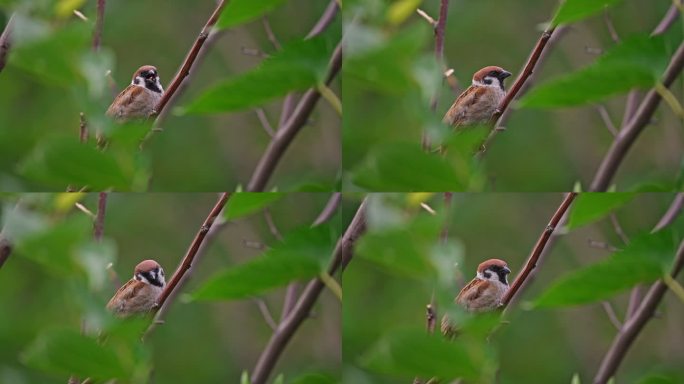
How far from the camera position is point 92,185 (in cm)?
244

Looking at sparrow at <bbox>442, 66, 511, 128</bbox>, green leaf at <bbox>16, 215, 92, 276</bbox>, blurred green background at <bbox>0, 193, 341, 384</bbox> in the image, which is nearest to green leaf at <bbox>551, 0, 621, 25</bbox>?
sparrow at <bbox>442, 66, 511, 128</bbox>

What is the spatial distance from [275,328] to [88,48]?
2.37 ft

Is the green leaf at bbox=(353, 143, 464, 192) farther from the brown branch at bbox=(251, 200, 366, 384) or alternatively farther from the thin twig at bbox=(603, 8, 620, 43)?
the thin twig at bbox=(603, 8, 620, 43)

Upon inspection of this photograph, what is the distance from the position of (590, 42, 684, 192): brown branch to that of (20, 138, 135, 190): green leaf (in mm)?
1039

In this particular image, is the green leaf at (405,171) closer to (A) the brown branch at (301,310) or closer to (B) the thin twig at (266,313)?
(A) the brown branch at (301,310)

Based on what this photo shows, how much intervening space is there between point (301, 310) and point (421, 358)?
0.28 metres

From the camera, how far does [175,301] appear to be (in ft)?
8.14

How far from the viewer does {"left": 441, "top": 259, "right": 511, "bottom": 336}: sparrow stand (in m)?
2.46

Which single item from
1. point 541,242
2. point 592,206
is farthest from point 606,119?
point 541,242

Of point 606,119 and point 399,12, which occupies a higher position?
point 399,12

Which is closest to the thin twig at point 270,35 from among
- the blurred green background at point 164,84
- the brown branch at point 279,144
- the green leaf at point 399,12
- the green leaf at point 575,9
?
the blurred green background at point 164,84

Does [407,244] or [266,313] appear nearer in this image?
[407,244]

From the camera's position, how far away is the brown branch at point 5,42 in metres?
2.45

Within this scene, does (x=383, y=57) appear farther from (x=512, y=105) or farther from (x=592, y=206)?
(x=592, y=206)
